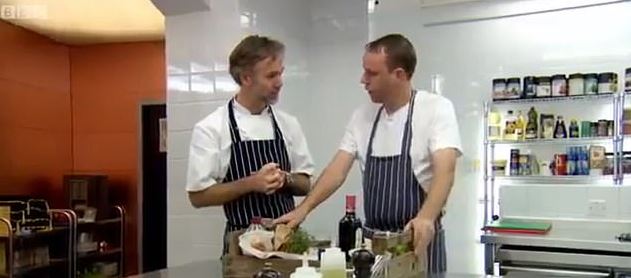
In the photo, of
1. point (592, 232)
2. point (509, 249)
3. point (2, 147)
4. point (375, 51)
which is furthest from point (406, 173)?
point (2, 147)

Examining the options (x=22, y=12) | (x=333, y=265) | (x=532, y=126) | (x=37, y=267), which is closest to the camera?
(x=333, y=265)

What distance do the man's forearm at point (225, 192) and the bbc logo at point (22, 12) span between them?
3.10 metres

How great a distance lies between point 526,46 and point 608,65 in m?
0.43

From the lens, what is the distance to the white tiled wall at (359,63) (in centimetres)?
263

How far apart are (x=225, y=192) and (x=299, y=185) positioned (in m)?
0.28

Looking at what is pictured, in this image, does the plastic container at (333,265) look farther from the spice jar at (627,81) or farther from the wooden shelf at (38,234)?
the wooden shelf at (38,234)

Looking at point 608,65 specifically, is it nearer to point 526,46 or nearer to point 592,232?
point 526,46

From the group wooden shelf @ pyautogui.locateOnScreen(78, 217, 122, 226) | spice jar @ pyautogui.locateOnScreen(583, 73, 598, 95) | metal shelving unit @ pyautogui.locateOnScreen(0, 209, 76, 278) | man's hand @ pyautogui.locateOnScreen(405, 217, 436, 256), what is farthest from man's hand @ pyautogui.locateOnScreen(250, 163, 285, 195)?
wooden shelf @ pyautogui.locateOnScreen(78, 217, 122, 226)

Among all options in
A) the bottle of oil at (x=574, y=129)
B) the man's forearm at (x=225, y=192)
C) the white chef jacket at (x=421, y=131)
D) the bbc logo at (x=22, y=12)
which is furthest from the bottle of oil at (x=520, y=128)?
the bbc logo at (x=22, y=12)

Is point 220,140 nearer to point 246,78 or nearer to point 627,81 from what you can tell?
point 246,78

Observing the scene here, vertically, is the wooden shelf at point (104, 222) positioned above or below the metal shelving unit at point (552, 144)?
below

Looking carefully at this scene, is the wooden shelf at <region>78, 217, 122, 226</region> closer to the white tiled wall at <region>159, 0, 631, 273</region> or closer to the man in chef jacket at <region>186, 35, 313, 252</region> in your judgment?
the white tiled wall at <region>159, 0, 631, 273</region>

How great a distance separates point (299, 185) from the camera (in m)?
2.15

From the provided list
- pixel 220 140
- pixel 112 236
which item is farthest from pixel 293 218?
pixel 112 236
